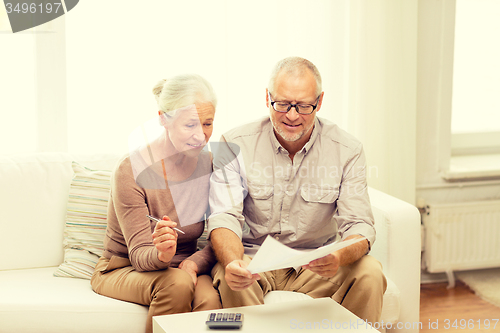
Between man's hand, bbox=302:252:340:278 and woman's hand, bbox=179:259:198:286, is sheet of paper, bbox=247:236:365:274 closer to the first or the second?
man's hand, bbox=302:252:340:278

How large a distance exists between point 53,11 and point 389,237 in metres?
1.76

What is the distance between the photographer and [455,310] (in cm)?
262

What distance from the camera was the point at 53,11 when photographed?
95.0 inches

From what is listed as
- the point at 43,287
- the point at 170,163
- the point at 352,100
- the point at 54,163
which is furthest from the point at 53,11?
the point at 352,100

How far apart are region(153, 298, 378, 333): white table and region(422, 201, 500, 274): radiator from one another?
5.10 ft

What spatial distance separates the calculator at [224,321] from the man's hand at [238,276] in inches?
6.0

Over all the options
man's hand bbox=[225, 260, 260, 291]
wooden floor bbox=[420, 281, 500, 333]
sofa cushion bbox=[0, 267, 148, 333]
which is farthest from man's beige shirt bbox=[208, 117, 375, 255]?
wooden floor bbox=[420, 281, 500, 333]

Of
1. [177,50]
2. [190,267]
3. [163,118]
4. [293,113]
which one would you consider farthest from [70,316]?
[177,50]

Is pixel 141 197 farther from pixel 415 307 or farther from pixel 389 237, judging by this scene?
pixel 415 307

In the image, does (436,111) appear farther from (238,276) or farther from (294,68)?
(238,276)

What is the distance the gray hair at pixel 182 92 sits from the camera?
1731 millimetres

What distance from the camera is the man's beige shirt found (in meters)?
1.91

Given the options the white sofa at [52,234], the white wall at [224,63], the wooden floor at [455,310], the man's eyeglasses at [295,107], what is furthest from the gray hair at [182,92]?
the wooden floor at [455,310]

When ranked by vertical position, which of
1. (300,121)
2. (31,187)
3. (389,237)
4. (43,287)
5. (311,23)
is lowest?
(43,287)
